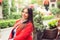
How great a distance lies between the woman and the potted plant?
23 cm

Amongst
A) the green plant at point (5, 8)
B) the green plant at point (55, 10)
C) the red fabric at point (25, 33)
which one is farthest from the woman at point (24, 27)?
the green plant at point (55, 10)

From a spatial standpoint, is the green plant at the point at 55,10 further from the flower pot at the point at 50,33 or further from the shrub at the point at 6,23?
the shrub at the point at 6,23

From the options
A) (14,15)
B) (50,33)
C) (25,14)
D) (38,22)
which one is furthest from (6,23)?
(50,33)

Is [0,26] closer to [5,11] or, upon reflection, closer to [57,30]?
[5,11]

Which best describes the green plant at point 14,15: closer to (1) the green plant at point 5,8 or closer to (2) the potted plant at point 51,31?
(1) the green plant at point 5,8

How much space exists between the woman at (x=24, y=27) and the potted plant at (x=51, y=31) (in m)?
0.23

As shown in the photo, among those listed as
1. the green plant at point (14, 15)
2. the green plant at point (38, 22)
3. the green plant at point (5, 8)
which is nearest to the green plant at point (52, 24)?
the green plant at point (38, 22)

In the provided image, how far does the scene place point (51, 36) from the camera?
2.04 meters

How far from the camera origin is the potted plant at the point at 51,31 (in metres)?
2.02

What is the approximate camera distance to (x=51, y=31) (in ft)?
6.65

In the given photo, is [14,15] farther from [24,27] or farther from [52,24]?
[52,24]

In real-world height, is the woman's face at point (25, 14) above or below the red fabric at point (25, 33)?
above

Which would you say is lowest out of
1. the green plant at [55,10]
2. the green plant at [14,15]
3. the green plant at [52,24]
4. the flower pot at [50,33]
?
the flower pot at [50,33]

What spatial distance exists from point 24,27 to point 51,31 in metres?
0.39
